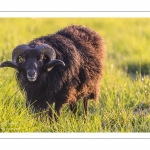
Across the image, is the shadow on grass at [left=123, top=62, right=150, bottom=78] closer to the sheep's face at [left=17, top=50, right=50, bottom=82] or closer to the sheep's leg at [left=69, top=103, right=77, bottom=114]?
the sheep's leg at [left=69, top=103, right=77, bottom=114]

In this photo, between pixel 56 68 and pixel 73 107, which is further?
pixel 73 107

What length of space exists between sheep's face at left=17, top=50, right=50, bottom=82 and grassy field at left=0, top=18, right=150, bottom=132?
46cm

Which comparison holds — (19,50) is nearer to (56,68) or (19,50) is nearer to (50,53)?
(50,53)

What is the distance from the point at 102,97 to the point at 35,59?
2.26 metres

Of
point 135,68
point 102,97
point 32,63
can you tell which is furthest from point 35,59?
point 135,68

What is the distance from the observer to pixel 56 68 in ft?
32.3

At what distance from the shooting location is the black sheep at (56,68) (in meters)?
9.63

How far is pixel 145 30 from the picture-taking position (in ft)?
48.3

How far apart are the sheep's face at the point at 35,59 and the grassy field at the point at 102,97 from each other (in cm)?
43

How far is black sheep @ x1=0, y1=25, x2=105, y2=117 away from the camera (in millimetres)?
9633

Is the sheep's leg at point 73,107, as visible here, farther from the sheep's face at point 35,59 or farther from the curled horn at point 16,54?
the curled horn at point 16,54

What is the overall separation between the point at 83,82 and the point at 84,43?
736 millimetres

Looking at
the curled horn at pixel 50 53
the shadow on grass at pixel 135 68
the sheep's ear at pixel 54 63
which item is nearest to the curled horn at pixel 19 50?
the curled horn at pixel 50 53
